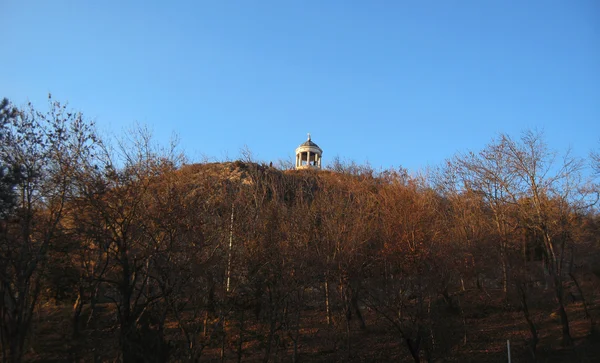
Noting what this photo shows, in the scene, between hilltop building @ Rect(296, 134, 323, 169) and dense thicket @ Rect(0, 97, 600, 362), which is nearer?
dense thicket @ Rect(0, 97, 600, 362)

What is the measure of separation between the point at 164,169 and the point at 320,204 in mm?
8202

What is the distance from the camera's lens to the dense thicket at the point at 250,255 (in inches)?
472

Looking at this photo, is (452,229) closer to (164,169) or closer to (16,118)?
(164,169)

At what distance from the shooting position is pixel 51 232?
11.6m

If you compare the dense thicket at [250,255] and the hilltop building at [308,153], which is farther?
the hilltop building at [308,153]

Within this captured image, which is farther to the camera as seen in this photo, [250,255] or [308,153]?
[308,153]

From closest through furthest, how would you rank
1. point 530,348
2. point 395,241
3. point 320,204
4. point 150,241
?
point 150,241, point 395,241, point 530,348, point 320,204

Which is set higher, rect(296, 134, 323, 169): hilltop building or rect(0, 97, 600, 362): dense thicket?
rect(296, 134, 323, 169): hilltop building

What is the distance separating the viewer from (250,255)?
1559 centimetres

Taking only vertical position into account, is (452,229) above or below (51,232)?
above

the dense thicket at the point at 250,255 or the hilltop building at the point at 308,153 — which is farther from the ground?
the hilltop building at the point at 308,153

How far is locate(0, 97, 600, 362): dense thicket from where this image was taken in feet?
39.3

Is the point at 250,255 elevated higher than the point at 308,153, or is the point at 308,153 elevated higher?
the point at 308,153

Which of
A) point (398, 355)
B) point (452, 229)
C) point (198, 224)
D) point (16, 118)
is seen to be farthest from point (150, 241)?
point (452, 229)
